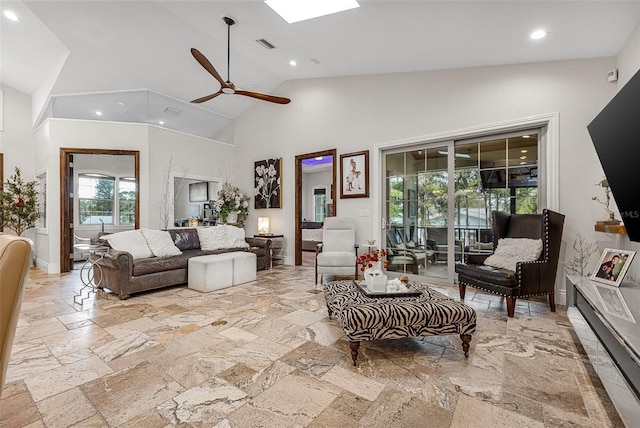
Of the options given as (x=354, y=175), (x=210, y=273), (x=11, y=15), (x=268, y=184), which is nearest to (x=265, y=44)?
(x=354, y=175)

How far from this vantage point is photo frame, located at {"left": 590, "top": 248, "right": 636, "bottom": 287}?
2.57 meters

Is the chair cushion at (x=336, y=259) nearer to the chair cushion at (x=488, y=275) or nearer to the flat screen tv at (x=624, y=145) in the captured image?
the chair cushion at (x=488, y=275)

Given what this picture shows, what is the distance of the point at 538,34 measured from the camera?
3.07m

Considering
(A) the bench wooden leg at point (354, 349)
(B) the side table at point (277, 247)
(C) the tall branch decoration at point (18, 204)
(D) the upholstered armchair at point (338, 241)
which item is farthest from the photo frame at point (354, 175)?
(C) the tall branch decoration at point (18, 204)

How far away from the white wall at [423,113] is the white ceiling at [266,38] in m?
0.20

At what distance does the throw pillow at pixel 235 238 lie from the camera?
5457 mm

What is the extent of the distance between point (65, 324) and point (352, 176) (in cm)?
427

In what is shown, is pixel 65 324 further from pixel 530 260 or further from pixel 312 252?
pixel 312 252

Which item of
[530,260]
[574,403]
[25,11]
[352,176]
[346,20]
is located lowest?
[574,403]

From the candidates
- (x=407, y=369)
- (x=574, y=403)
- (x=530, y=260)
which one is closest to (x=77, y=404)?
(x=407, y=369)

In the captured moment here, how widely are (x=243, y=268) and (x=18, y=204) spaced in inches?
182

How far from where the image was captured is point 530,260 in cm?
331

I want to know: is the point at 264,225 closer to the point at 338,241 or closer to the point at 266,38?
the point at 338,241

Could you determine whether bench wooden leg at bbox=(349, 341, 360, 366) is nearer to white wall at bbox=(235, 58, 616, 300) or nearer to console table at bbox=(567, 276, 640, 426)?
console table at bbox=(567, 276, 640, 426)
